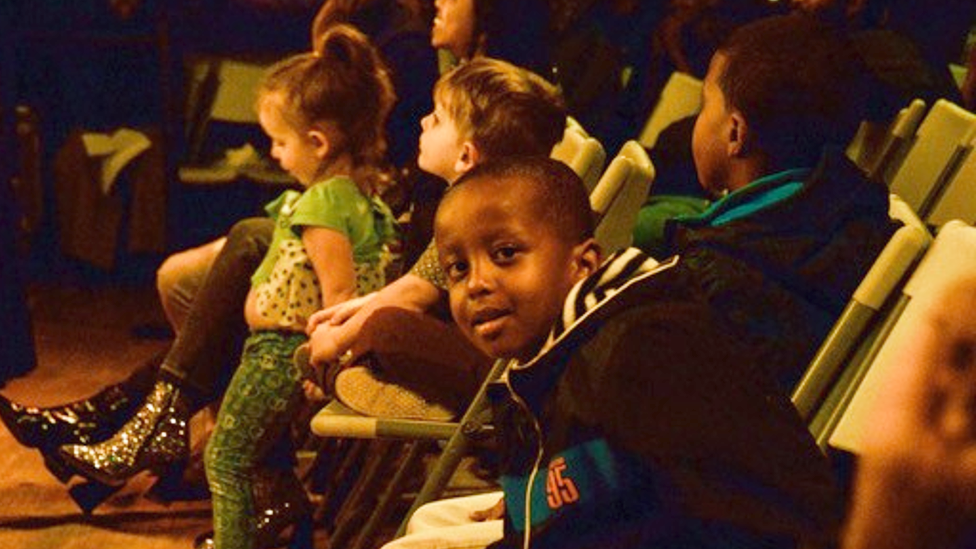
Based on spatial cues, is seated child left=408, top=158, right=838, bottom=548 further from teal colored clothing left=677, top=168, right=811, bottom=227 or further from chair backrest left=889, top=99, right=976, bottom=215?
chair backrest left=889, top=99, right=976, bottom=215

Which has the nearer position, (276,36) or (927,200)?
(927,200)

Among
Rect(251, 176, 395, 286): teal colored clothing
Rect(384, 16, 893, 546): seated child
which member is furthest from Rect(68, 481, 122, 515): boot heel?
Rect(384, 16, 893, 546): seated child

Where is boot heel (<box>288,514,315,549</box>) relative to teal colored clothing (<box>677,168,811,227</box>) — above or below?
below

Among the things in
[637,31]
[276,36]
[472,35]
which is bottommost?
[276,36]

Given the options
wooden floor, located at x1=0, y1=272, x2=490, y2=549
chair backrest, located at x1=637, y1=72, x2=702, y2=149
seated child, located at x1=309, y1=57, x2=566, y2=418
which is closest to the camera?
seated child, located at x1=309, y1=57, x2=566, y2=418

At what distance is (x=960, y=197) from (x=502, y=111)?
78 cm

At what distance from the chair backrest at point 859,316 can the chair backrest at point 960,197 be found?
76cm

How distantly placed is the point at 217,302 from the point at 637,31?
3359 mm

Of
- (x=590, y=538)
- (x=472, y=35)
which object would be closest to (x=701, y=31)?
(x=472, y=35)

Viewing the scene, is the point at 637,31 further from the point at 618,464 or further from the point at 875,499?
the point at 875,499

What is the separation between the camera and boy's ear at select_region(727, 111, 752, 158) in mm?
1902

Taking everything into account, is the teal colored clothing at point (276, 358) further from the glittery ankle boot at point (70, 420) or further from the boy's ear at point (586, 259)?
the boy's ear at point (586, 259)

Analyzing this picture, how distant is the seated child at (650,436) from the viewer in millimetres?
1264

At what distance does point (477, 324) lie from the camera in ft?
5.03
